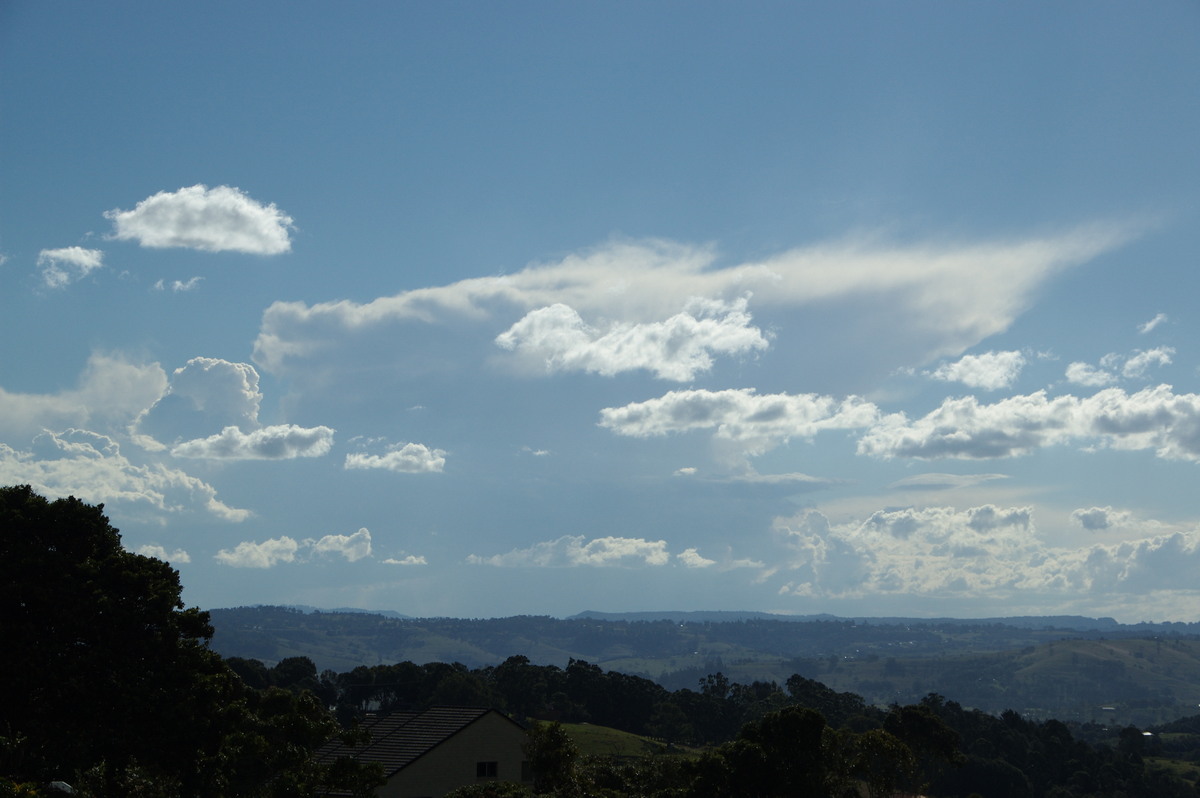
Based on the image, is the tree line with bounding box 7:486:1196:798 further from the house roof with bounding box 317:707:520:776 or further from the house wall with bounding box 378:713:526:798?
the house roof with bounding box 317:707:520:776

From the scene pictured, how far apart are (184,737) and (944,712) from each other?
146 meters

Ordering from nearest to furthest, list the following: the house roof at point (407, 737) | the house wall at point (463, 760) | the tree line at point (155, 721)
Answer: the tree line at point (155, 721), the house wall at point (463, 760), the house roof at point (407, 737)

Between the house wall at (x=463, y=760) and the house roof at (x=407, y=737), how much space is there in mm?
394

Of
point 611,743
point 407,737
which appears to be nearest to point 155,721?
point 407,737

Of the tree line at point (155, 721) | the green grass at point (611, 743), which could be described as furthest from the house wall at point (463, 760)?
the green grass at point (611, 743)

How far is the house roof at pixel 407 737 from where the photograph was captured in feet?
195

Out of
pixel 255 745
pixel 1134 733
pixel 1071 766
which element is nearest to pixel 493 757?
pixel 255 745

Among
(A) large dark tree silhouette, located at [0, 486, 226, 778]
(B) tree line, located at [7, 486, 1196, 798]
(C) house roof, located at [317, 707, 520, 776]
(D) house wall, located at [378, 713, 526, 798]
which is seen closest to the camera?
(B) tree line, located at [7, 486, 1196, 798]

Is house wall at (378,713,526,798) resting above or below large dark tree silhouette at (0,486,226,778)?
below

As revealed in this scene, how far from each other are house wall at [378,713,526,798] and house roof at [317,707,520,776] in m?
0.39

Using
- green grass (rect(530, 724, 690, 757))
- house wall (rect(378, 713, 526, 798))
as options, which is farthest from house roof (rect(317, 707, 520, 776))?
green grass (rect(530, 724, 690, 757))

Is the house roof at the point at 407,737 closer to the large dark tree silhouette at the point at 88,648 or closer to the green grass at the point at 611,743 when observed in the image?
the large dark tree silhouette at the point at 88,648

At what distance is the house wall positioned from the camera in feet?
192

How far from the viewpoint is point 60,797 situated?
33.2m
